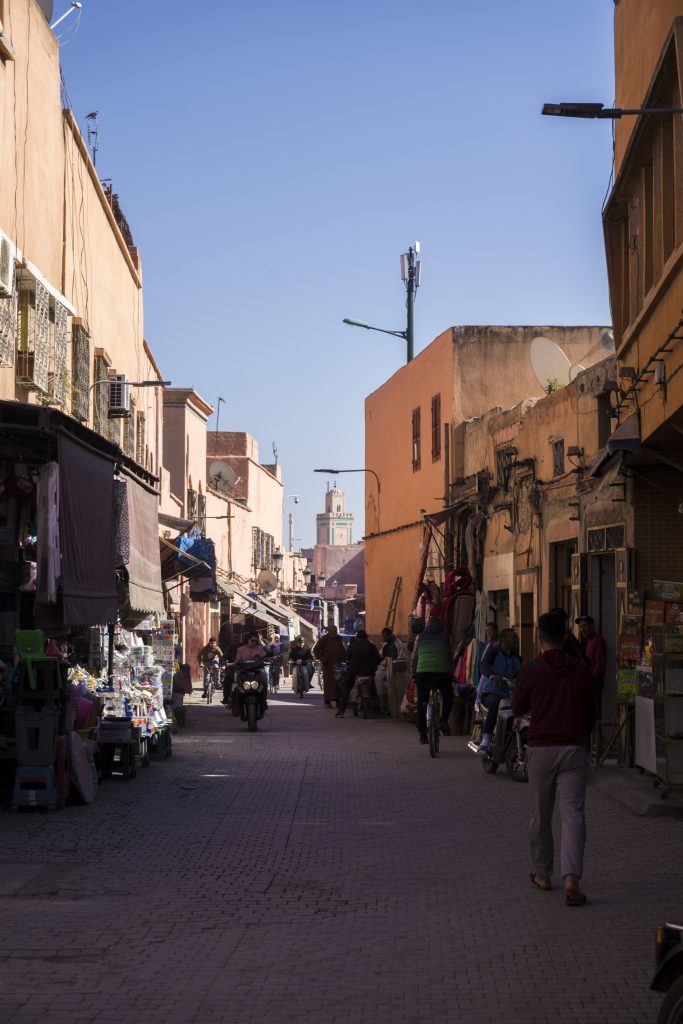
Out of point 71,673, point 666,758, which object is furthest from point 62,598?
point 666,758

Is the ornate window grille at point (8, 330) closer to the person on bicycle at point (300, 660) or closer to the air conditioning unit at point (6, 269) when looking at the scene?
the air conditioning unit at point (6, 269)

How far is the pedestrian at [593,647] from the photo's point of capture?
15.2 m

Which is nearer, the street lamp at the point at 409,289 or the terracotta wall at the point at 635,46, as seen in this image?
the terracotta wall at the point at 635,46

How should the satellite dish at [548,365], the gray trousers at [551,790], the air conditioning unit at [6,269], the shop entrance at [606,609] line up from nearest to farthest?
the gray trousers at [551,790] < the air conditioning unit at [6,269] < the shop entrance at [606,609] < the satellite dish at [548,365]

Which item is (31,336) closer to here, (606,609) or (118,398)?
(118,398)

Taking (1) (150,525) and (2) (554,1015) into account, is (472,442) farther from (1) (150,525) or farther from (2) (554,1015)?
(2) (554,1015)

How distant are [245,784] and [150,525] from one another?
3.73 metres

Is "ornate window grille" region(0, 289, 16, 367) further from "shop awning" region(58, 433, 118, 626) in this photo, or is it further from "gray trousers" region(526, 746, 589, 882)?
"gray trousers" region(526, 746, 589, 882)

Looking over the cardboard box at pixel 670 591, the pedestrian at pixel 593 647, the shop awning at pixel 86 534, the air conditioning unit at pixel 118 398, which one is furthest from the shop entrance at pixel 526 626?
the shop awning at pixel 86 534

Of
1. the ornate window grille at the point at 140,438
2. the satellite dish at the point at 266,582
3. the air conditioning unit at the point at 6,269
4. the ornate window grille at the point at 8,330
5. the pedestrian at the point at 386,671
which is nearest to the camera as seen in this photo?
the air conditioning unit at the point at 6,269

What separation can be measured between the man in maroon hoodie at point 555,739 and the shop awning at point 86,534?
509 cm

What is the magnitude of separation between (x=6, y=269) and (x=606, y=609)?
831 centimetres

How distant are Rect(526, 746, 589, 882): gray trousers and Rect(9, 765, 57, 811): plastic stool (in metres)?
5.22

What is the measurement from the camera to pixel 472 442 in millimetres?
26328
